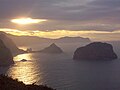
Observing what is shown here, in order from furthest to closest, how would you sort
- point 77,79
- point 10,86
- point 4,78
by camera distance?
point 77,79
point 4,78
point 10,86

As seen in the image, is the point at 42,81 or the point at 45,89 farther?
the point at 42,81

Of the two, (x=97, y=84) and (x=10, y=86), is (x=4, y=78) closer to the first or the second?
(x=10, y=86)

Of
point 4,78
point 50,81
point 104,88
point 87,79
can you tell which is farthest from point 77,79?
point 4,78

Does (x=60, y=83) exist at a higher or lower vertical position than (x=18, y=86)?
lower

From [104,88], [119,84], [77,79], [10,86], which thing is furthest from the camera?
[77,79]

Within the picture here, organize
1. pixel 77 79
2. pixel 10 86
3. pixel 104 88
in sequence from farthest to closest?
pixel 77 79, pixel 104 88, pixel 10 86

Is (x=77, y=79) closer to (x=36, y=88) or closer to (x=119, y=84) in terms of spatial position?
(x=119, y=84)

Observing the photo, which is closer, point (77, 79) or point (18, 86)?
point (18, 86)

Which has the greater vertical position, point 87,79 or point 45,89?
point 45,89

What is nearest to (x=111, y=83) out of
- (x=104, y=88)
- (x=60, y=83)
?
(x=104, y=88)
